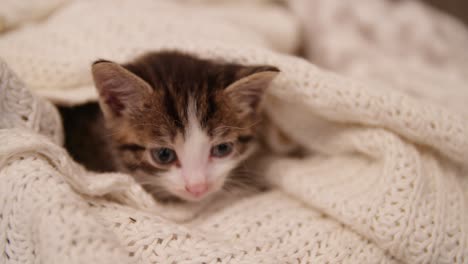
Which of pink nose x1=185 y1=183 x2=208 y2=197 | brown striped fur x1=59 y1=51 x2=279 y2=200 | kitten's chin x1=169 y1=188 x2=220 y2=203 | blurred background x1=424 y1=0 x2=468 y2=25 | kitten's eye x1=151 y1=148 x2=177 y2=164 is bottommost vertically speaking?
kitten's chin x1=169 y1=188 x2=220 y2=203

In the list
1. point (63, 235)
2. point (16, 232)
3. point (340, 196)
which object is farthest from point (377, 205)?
point (16, 232)

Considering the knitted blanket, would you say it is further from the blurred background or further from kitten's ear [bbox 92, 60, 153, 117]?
the blurred background

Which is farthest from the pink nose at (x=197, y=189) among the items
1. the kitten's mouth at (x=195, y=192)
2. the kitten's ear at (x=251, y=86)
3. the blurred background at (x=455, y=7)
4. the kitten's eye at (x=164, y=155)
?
the blurred background at (x=455, y=7)

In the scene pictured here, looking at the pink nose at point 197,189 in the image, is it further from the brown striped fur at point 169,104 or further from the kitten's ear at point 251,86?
the kitten's ear at point 251,86

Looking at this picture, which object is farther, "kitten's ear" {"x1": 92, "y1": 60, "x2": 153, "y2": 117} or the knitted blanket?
"kitten's ear" {"x1": 92, "y1": 60, "x2": 153, "y2": 117}

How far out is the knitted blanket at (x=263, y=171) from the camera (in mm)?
821

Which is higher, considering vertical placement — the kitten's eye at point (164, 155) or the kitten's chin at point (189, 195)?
the kitten's eye at point (164, 155)

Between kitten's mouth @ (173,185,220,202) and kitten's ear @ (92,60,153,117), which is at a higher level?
kitten's ear @ (92,60,153,117)

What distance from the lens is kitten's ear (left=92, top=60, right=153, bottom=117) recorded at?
0.99 metres

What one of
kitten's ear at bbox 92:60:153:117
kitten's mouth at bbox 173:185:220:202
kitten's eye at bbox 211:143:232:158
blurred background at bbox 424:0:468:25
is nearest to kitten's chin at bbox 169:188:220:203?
kitten's mouth at bbox 173:185:220:202

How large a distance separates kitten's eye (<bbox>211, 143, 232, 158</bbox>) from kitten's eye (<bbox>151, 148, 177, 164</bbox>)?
12 cm

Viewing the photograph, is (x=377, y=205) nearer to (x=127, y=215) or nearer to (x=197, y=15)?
(x=127, y=215)

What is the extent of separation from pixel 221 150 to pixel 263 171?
9.0 inches

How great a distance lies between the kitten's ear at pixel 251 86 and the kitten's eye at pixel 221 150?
0.43 feet
